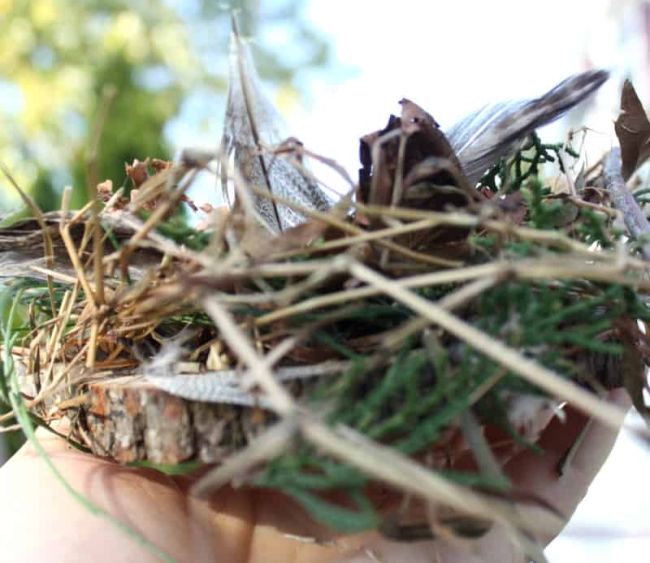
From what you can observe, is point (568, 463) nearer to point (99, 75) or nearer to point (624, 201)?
point (624, 201)

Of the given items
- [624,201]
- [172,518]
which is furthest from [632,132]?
[172,518]

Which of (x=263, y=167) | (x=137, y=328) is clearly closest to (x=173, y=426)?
(x=137, y=328)

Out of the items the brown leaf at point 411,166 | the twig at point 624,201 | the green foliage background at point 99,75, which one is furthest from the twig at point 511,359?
the green foliage background at point 99,75

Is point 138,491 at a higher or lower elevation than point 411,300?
lower

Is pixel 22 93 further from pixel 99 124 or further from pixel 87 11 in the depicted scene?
pixel 99 124

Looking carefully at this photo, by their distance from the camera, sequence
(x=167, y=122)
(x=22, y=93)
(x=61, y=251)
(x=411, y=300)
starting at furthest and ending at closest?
(x=167, y=122) < (x=22, y=93) < (x=61, y=251) < (x=411, y=300)

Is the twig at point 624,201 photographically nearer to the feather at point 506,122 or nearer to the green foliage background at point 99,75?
the feather at point 506,122

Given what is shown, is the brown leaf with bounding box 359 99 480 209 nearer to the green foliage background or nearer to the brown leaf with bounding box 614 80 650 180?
the brown leaf with bounding box 614 80 650 180
